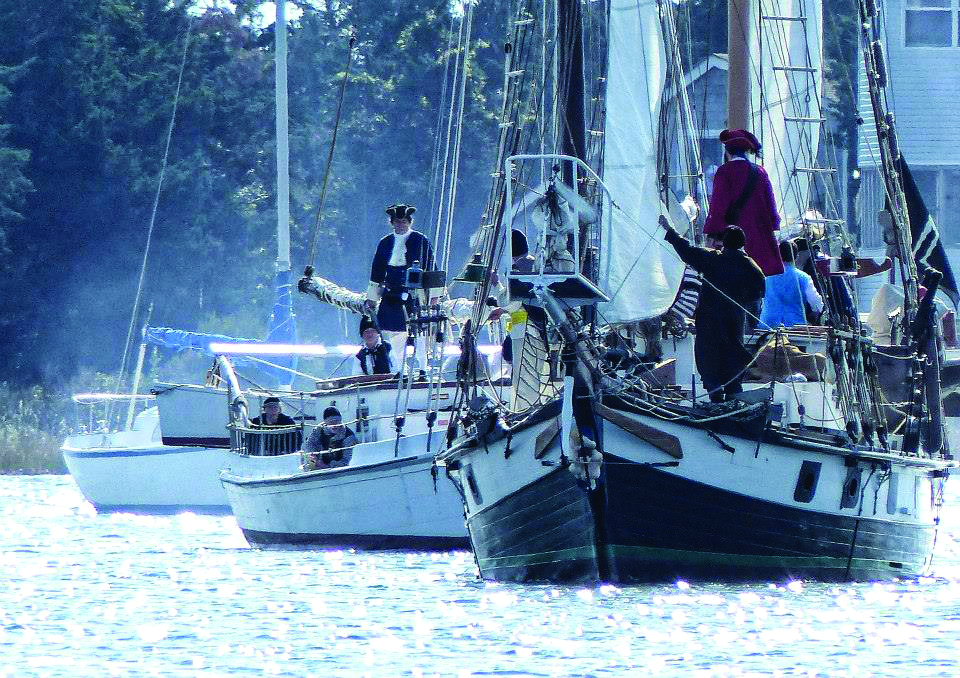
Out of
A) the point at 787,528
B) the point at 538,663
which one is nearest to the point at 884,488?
the point at 787,528

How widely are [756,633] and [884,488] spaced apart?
15.3 feet

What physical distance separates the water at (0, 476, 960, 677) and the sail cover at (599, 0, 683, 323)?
2.67 m

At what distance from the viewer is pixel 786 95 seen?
33.5 m

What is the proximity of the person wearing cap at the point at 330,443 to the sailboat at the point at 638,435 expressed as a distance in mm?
5242

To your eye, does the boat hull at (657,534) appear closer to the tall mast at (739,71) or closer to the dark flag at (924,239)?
the dark flag at (924,239)

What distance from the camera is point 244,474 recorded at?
32688 millimetres

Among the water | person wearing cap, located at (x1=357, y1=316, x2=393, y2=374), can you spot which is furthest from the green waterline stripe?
person wearing cap, located at (x1=357, y1=316, x2=393, y2=374)

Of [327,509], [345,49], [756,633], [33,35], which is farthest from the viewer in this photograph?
[345,49]

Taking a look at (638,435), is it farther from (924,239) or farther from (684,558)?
(924,239)

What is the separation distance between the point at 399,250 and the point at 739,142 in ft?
A: 23.0

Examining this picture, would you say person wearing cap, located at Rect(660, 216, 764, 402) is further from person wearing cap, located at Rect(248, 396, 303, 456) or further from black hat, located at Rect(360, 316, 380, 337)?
person wearing cap, located at Rect(248, 396, 303, 456)

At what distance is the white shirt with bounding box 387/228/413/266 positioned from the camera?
1172 inches

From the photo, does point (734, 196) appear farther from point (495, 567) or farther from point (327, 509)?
point (327, 509)

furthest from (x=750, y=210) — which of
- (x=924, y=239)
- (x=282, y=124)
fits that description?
(x=282, y=124)
